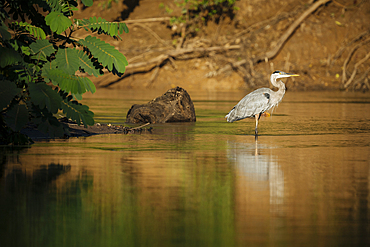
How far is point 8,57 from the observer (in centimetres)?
1098

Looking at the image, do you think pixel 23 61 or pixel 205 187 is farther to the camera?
pixel 23 61

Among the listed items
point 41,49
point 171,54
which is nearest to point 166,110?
point 41,49

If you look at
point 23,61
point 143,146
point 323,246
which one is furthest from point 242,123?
point 323,246

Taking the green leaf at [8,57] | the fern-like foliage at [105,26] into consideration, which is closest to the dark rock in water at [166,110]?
the fern-like foliage at [105,26]

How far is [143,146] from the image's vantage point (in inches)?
455

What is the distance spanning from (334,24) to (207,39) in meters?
9.09

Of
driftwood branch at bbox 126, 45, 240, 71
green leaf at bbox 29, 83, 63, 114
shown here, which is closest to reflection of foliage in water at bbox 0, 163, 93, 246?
green leaf at bbox 29, 83, 63, 114

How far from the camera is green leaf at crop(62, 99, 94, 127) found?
1145 cm

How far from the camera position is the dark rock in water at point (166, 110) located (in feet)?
56.2

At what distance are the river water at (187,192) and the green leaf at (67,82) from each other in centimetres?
104

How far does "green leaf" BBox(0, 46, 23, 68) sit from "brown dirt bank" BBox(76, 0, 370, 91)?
28.7 metres

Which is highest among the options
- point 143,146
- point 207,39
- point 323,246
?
point 207,39

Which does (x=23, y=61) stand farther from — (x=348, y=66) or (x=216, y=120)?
(x=348, y=66)

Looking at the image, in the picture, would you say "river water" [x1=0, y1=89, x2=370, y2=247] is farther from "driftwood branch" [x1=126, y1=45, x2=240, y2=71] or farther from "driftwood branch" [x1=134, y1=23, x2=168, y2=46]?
"driftwood branch" [x1=134, y1=23, x2=168, y2=46]
